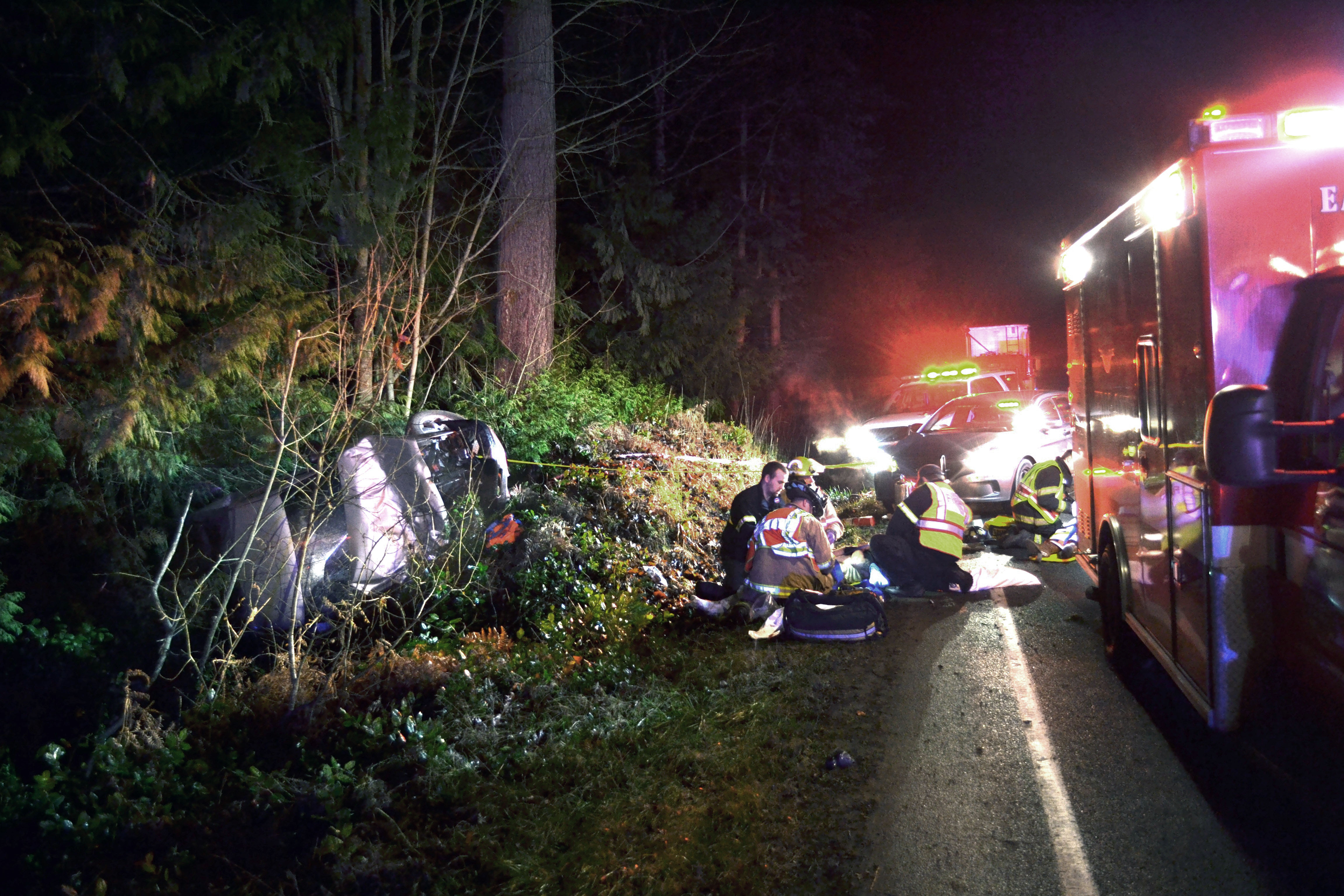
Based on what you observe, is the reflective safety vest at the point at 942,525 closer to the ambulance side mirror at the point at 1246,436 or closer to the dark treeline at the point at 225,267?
the dark treeline at the point at 225,267

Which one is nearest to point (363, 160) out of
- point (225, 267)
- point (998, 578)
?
point (225, 267)

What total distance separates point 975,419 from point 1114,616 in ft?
20.7

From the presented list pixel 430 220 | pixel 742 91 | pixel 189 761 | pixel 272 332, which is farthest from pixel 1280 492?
pixel 742 91

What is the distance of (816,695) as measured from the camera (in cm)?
557

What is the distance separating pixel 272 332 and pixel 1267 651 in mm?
6759

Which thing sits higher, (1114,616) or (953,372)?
(953,372)

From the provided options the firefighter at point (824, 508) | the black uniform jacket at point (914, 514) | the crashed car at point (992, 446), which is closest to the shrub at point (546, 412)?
the firefighter at point (824, 508)

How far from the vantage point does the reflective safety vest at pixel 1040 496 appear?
31.9 ft

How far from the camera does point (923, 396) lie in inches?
635

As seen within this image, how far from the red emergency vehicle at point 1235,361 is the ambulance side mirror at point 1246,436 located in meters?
0.09

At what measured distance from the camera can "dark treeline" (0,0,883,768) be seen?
5.86 meters

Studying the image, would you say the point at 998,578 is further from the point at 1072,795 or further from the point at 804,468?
the point at 1072,795

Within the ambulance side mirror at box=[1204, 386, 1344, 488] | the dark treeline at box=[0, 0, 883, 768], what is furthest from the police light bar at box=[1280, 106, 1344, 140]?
the dark treeline at box=[0, 0, 883, 768]

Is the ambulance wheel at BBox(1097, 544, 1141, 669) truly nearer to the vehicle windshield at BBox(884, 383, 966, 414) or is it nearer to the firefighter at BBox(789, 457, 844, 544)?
the firefighter at BBox(789, 457, 844, 544)
